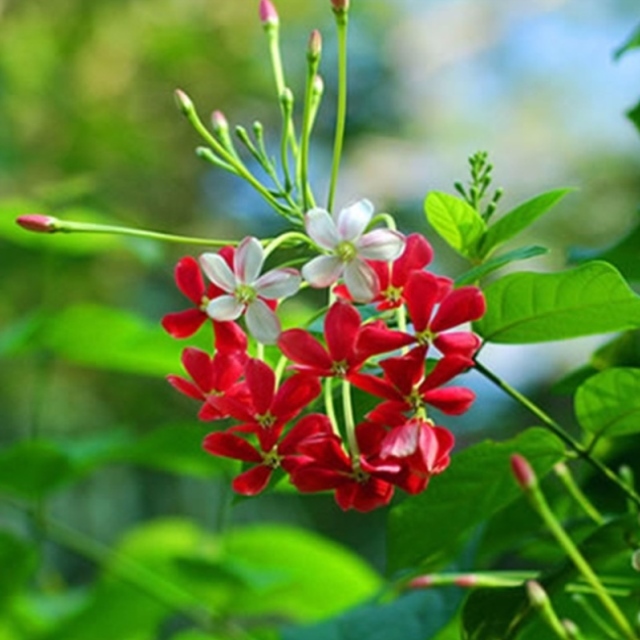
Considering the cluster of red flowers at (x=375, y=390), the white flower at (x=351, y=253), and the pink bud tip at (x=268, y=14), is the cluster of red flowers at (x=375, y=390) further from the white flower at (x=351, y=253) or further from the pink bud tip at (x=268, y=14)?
the pink bud tip at (x=268, y=14)

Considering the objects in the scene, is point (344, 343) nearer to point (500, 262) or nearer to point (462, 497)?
point (500, 262)

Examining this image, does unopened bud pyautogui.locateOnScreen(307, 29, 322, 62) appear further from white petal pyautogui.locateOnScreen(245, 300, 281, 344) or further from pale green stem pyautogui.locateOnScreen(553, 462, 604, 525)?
pale green stem pyautogui.locateOnScreen(553, 462, 604, 525)

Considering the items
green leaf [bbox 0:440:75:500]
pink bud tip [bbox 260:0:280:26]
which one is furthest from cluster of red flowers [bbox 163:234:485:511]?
green leaf [bbox 0:440:75:500]

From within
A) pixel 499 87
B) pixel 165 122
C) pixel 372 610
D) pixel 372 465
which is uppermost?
pixel 499 87

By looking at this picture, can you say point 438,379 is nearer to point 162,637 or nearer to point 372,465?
point 372,465

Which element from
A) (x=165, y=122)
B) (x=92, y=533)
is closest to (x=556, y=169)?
(x=165, y=122)

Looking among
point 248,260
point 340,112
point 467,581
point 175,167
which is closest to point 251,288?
point 248,260

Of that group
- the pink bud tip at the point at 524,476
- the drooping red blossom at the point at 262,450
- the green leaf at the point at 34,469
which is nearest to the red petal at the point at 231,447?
the drooping red blossom at the point at 262,450
